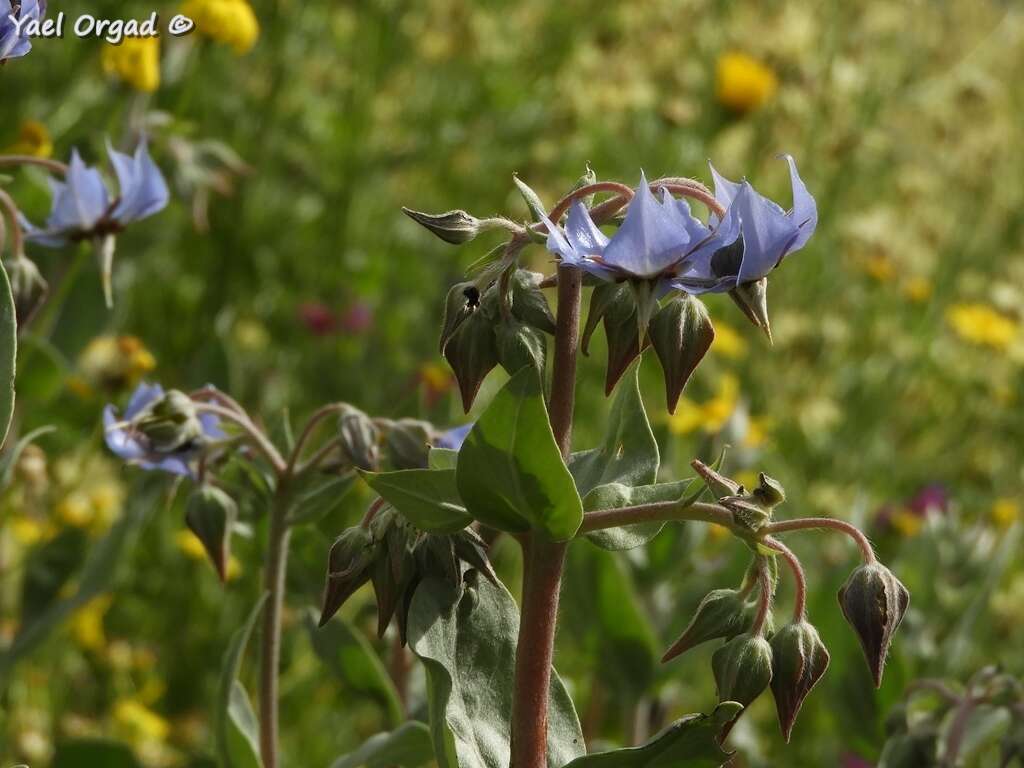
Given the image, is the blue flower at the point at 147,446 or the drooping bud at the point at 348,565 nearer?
the drooping bud at the point at 348,565

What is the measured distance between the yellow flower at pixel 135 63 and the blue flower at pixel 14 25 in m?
1.01

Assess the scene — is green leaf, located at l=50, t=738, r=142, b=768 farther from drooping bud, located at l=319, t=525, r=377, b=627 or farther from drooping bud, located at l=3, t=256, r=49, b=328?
drooping bud, located at l=319, t=525, r=377, b=627

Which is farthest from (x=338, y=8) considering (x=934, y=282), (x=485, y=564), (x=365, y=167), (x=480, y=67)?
(x=485, y=564)

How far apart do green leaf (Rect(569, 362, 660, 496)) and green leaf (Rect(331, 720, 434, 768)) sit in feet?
0.99

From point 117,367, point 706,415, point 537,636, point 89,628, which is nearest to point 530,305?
point 537,636

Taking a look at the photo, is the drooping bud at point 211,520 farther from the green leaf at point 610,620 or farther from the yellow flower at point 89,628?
the yellow flower at point 89,628

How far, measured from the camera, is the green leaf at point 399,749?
138 cm

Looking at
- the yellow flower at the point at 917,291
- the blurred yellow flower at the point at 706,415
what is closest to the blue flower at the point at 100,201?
the blurred yellow flower at the point at 706,415

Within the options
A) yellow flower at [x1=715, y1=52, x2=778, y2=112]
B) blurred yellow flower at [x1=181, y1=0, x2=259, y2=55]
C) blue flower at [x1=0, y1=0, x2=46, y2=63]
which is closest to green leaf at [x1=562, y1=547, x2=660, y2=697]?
blue flower at [x1=0, y1=0, x2=46, y2=63]

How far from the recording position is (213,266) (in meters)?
3.42

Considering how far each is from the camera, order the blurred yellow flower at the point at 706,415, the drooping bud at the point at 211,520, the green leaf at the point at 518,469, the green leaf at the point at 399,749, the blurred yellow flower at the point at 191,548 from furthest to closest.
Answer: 1. the blurred yellow flower at the point at 706,415
2. the blurred yellow flower at the point at 191,548
3. the drooping bud at the point at 211,520
4. the green leaf at the point at 399,749
5. the green leaf at the point at 518,469

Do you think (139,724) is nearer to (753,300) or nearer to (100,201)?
(100,201)

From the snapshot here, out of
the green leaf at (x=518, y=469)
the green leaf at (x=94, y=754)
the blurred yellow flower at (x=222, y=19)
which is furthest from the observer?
the blurred yellow flower at (x=222, y=19)

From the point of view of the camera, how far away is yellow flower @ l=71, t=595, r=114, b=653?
275 cm
